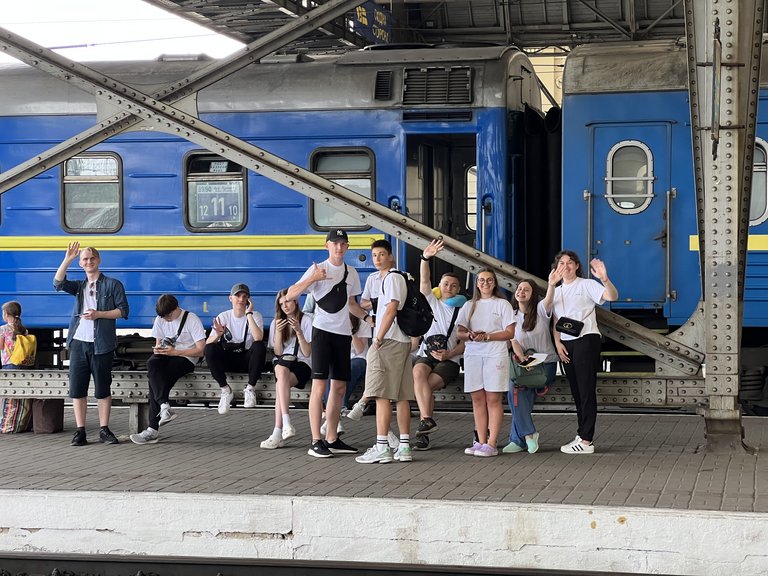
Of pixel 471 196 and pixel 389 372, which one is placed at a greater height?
pixel 471 196

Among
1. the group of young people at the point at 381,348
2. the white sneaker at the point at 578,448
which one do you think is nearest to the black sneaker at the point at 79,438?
the group of young people at the point at 381,348

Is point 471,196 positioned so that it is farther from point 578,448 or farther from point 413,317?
point 578,448

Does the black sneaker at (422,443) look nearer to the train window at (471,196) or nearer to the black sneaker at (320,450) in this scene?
the black sneaker at (320,450)

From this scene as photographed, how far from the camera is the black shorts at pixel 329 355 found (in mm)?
9586

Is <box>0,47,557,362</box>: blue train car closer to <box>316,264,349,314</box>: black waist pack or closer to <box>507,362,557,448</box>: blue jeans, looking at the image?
<box>507,362,557,448</box>: blue jeans

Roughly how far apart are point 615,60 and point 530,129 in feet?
4.36

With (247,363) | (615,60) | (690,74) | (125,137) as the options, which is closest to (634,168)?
(615,60)

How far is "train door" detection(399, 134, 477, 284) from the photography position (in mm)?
12969

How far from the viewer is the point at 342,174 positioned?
42.6 feet

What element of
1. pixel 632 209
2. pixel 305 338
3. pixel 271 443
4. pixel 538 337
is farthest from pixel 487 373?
pixel 632 209

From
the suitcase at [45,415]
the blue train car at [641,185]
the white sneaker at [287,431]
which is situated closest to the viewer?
the white sneaker at [287,431]

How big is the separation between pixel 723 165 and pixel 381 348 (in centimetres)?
310

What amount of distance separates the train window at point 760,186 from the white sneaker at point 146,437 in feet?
20.7

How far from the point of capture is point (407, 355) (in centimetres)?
955
